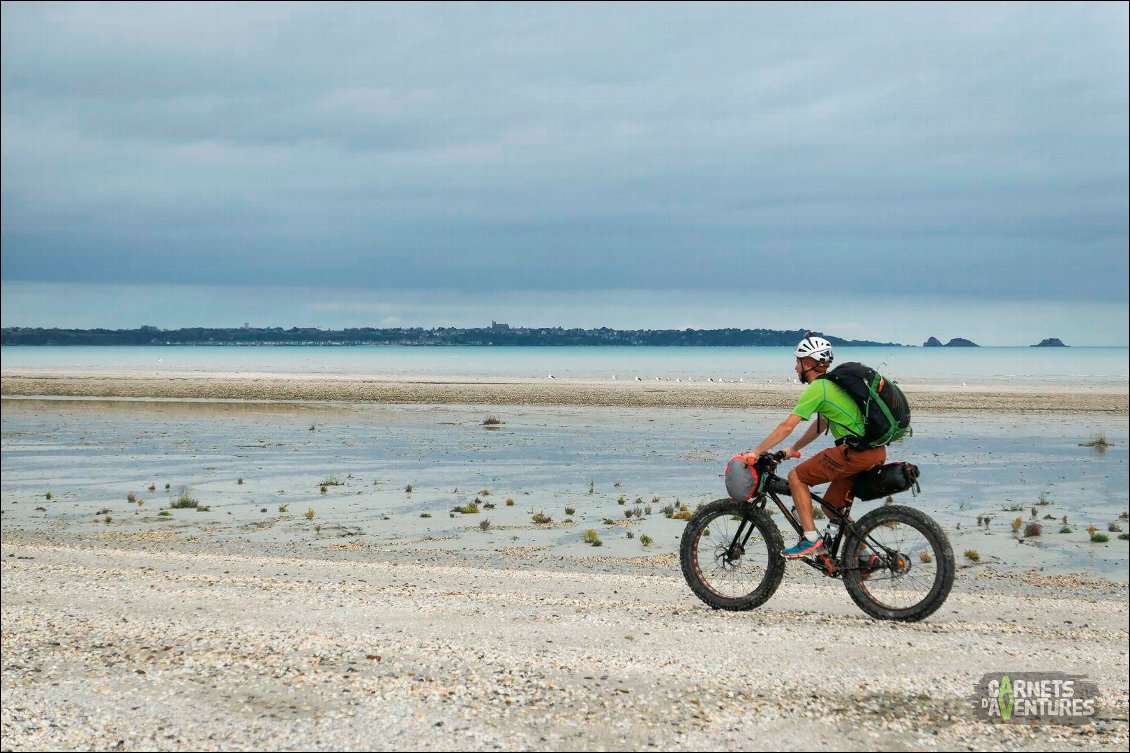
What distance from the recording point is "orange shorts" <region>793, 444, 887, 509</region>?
6750mm

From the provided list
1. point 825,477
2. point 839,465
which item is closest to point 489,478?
point 825,477

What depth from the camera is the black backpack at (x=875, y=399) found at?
620 cm

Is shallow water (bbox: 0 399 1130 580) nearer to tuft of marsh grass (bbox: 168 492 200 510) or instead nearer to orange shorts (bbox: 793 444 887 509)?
tuft of marsh grass (bbox: 168 492 200 510)

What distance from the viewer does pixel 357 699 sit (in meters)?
11.3

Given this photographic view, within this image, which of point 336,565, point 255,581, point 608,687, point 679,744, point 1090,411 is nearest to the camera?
point 679,744

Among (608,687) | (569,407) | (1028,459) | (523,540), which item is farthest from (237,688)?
(569,407)

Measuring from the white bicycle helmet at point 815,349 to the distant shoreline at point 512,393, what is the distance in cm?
6398

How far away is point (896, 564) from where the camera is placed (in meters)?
8.48

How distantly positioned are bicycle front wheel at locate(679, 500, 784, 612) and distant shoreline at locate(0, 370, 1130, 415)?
60.6 m

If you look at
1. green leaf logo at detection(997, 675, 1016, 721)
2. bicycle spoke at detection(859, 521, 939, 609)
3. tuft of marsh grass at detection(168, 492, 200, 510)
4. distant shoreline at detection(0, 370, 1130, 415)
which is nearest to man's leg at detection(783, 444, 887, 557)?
bicycle spoke at detection(859, 521, 939, 609)

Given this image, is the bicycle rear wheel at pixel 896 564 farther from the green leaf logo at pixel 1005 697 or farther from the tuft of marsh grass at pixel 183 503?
the tuft of marsh grass at pixel 183 503

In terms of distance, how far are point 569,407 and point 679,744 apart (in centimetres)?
6869

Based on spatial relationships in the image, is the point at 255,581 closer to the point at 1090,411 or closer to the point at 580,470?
the point at 580,470

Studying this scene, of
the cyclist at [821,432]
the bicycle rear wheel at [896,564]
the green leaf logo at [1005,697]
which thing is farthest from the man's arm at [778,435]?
the green leaf logo at [1005,697]
